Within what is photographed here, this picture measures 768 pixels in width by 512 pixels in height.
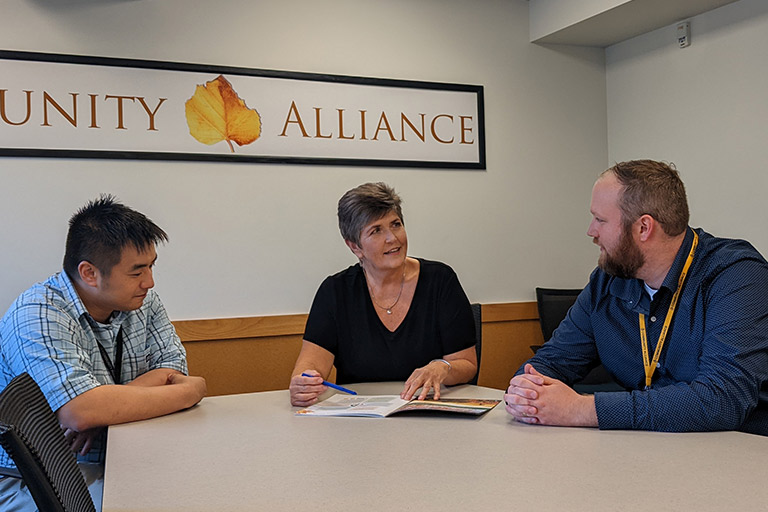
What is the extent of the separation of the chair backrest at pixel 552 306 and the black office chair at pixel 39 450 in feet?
10.4

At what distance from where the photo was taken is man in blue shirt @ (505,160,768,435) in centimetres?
177

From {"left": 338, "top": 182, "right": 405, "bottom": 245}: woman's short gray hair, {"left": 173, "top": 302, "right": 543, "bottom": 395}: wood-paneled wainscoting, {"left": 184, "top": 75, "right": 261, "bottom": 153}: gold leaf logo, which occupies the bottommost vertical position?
{"left": 173, "top": 302, "right": 543, "bottom": 395}: wood-paneled wainscoting

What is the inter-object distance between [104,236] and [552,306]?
2.71 m

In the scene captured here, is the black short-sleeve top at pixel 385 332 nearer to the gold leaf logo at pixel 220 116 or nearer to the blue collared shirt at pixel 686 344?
the blue collared shirt at pixel 686 344

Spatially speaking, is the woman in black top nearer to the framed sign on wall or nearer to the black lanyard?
the black lanyard

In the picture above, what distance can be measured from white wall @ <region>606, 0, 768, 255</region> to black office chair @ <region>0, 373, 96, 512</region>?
325cm

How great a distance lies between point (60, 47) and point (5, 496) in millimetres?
2199

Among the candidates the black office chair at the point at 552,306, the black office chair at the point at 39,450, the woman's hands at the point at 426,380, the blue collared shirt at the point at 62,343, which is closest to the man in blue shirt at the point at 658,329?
the woman's hands at the point at 426,380

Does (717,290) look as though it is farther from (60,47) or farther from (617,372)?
(60,47)

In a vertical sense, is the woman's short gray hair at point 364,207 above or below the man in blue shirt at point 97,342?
above

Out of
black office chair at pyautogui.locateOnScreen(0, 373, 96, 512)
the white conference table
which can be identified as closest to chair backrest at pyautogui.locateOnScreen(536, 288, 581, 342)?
the white conference table

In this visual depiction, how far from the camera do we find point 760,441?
1.64 metres

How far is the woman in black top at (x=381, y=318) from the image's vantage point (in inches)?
107

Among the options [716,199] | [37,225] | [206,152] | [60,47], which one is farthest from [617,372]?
[60,47]
